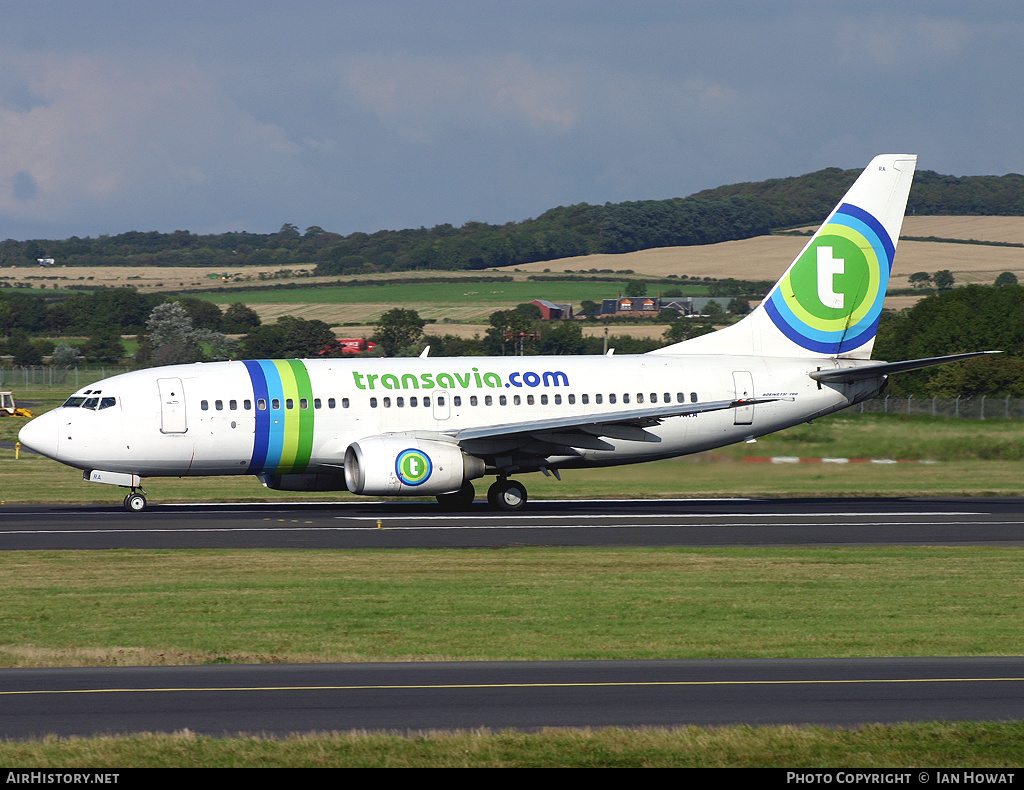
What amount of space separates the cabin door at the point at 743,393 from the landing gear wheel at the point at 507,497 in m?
6.50

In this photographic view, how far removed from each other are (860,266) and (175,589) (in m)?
24.0

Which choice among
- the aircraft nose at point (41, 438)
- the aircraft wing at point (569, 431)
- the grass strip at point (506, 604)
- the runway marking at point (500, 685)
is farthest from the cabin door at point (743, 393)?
the runway marking at point (500, 685)

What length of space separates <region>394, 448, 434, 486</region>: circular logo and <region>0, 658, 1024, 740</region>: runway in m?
16.4

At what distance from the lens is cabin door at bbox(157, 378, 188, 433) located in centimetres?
3186

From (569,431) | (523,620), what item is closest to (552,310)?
(569,431)

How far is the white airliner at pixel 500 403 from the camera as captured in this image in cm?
3180

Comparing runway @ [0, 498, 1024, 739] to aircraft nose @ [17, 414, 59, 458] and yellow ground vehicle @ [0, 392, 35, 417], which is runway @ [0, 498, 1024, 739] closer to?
aircraft nose @ [17, 414, 59, 458]

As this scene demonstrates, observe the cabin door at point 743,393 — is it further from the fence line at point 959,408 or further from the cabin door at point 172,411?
the cabin door at point 172,411

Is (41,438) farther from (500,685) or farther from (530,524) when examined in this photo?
(500,685)

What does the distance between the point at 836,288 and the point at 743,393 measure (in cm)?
460

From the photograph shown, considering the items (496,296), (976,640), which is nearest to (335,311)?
(496,296)

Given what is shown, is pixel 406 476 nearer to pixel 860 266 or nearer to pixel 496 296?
pixel 860 266

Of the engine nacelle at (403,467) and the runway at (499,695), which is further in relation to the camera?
the engine nacelle at (403,467)

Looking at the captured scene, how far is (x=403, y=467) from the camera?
3088 cm
